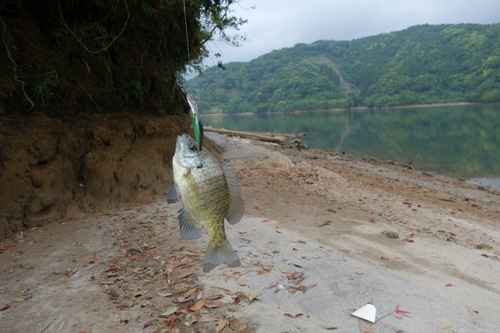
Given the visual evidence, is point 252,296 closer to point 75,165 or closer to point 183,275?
point 183,275

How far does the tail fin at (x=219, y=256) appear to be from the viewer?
1.78m

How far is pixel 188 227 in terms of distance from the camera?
1.81 meters

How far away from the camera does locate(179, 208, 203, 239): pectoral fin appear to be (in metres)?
1.78

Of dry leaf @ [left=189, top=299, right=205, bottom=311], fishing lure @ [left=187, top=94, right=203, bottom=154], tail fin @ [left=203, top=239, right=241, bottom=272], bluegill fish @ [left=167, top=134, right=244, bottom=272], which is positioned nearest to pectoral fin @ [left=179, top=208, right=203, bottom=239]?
bluegill fish @ [left=167, top=134, right=244, bottom=272]

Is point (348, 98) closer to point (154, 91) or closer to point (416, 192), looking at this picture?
point (416, 192)

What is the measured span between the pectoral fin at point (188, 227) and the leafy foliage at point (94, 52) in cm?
Answer: 558

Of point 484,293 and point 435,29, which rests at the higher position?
point 435,29

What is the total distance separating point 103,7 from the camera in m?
7.07

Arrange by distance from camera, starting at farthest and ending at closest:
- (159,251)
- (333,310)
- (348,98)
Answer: (348,98), (159,251), (333,310)

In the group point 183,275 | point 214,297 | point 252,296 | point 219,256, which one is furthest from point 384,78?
point 219,256

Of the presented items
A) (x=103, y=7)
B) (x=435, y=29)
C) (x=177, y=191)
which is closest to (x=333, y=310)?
(x=177, y=191)

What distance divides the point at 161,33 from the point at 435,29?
119m

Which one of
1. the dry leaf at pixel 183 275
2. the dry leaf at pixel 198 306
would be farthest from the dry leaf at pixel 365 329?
the dry leaf at pixel 183 275

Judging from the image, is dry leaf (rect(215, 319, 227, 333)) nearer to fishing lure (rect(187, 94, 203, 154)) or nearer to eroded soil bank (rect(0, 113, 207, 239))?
fishing lure (rect(187, 94, 203, 154))
